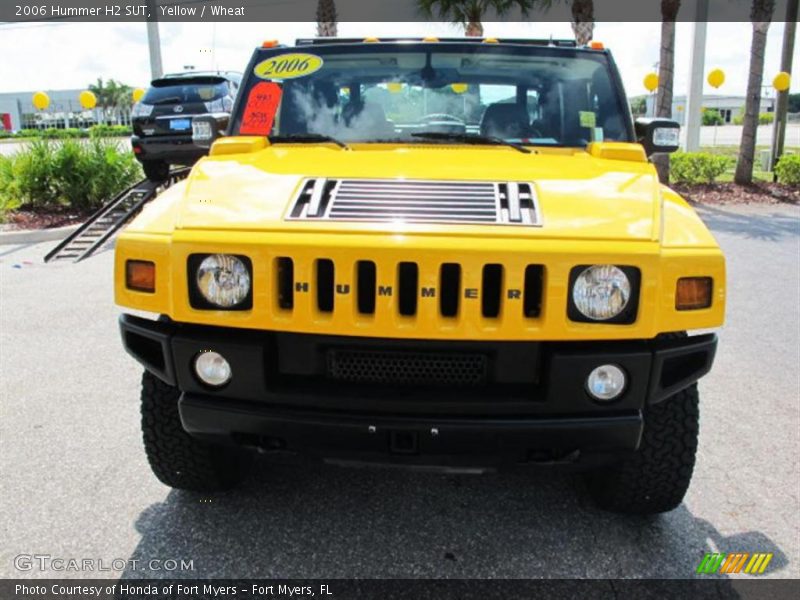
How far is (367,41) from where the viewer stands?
11.9 feet

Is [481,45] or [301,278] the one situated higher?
[481,45]

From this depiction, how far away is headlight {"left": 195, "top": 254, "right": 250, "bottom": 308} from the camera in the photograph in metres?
2.23

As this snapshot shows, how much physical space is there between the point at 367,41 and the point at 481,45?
1.93 feet

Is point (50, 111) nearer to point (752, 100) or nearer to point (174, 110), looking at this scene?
point (174, 110)

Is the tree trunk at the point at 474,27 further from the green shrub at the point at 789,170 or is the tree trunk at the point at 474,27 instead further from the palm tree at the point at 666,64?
the green shrub at the point at 789,170

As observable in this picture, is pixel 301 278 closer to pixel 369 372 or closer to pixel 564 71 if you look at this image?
pixel 369 372

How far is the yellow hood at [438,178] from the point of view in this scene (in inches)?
87.4

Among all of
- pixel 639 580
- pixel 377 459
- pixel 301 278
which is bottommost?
pixel 639 580

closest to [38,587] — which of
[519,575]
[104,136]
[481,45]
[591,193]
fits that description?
[519,575]

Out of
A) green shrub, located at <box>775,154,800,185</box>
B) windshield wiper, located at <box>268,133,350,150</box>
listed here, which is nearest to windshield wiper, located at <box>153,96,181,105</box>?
windshield wiper, located at <box>268,133,350,150</box>

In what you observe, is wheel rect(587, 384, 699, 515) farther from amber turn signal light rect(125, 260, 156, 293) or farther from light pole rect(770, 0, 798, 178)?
light pole rect(770, 0, 798, 178)

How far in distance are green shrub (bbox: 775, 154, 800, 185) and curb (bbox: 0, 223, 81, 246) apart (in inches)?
533

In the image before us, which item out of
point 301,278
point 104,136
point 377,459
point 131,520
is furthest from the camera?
point 104,136

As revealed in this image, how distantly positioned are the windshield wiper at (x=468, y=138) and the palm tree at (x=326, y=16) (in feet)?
46.4
